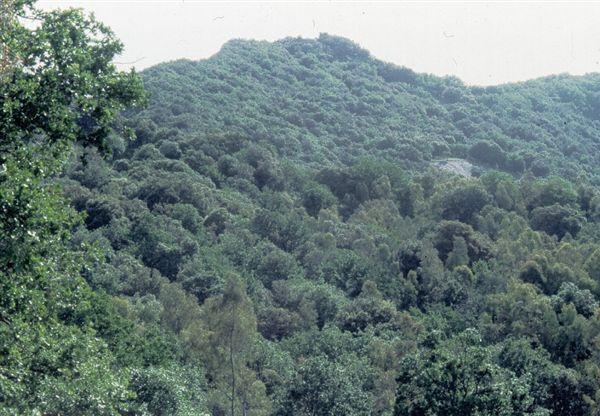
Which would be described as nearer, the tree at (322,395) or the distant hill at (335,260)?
the tree at (322,395)

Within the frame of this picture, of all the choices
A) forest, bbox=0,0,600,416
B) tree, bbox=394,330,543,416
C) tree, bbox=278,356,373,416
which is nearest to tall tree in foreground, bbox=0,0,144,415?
forest, bbox=0,0,600,416

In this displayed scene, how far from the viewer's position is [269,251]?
62.1m

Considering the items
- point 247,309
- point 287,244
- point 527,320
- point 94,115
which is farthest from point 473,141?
point 94,115

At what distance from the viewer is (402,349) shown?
137 feet

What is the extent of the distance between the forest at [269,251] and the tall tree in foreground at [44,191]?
0.04 meters

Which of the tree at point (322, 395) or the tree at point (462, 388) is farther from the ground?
the tree at point (462, 388)

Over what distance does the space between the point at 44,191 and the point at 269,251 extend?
5034cm

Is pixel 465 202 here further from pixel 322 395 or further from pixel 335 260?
pixel 322 395

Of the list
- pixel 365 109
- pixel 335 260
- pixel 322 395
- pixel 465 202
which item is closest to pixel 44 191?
pixel 322 395

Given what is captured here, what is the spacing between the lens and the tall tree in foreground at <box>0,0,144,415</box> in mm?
11531

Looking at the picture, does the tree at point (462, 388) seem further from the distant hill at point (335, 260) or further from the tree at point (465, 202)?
the tree at point (465, 202)

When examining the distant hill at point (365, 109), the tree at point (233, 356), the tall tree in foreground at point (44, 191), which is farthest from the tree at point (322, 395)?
the distant hill at point (365, 109)

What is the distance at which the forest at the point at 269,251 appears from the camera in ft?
40.9

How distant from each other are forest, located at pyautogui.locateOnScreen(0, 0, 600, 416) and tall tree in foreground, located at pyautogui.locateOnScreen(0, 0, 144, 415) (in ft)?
0.12
